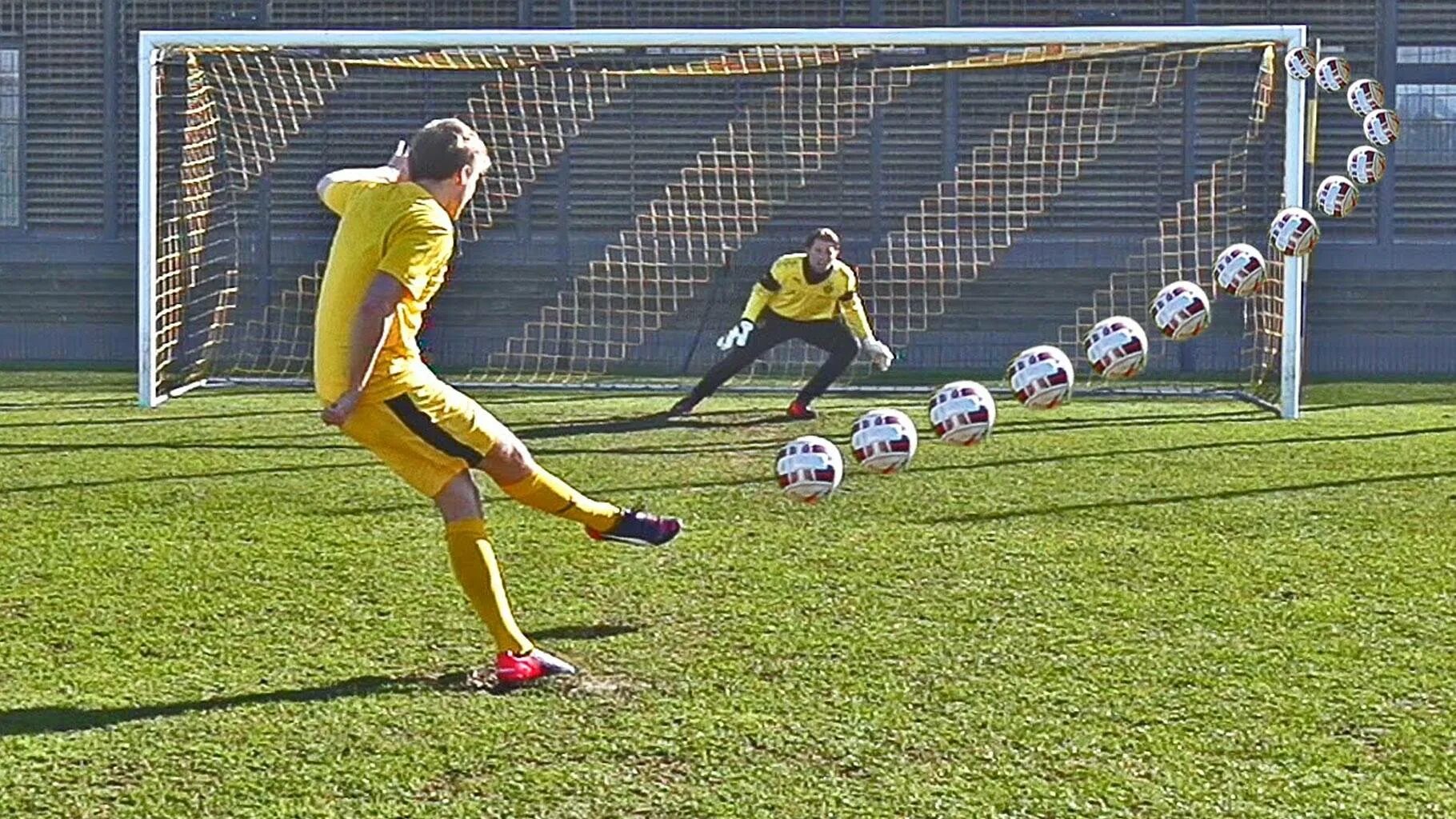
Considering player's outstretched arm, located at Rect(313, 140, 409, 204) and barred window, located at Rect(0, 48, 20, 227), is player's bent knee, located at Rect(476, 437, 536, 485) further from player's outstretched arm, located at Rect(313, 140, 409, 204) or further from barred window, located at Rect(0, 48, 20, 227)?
barred window, located at Rect(0, 48, 20, 227)

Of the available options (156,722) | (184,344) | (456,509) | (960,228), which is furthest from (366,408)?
(960,228)

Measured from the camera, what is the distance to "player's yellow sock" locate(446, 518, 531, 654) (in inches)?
252

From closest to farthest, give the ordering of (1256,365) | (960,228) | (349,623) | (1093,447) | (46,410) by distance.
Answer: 1. (349,623)
2. (1093,447)
3. (46,410)
4. (1256,365)
5. (960,228)

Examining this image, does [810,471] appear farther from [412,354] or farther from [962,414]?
[412,354]

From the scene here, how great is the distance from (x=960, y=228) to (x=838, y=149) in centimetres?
155

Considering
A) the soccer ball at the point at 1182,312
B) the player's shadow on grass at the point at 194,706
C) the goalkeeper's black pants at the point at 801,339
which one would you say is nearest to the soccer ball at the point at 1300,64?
the goalkeeper's black pants at the point at 801,339

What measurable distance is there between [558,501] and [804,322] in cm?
855

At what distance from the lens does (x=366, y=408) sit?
6.36 metres

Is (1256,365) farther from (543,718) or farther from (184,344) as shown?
(543,718)

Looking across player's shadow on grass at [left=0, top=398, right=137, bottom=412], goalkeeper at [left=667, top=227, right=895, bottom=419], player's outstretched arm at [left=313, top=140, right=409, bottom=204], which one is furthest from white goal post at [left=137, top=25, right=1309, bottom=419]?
player's outstretched arm at [left=313, top=140, right=409, bottom=204]

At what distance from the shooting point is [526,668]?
636cm

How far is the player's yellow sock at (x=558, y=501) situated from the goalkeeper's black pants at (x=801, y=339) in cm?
793

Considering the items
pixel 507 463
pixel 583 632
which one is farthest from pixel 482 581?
pixel 583 632

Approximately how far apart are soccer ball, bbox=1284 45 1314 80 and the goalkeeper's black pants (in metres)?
3.58
